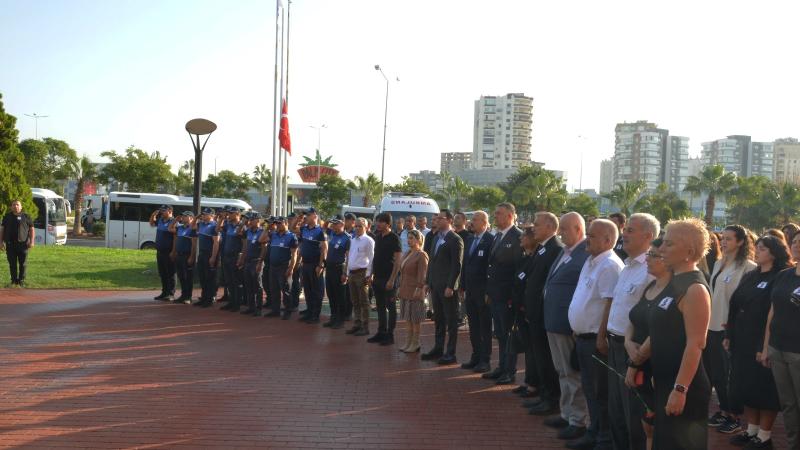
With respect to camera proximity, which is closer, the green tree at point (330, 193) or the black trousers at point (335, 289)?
the black trousers at point (335, 289)

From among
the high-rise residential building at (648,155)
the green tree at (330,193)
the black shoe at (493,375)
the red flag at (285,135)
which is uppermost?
the high-rise residential building at (648,155)

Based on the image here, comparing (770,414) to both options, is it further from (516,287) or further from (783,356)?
(516,287)

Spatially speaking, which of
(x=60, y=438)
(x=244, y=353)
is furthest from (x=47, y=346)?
(x=60, y=438)

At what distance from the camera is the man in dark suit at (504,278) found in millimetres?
8172

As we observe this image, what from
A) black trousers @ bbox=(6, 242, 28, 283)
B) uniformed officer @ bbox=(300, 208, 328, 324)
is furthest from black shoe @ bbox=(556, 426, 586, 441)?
black trousers @ bbox=(6, 242, 28, 283)

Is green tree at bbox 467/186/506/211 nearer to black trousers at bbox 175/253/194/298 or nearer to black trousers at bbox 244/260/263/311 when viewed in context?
black trousers at bbox 175/253/194/298

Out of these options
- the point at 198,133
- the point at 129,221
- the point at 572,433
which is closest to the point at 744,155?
the point at 129,221

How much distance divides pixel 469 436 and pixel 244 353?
4337mm

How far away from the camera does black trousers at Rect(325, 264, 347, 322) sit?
39.6ft

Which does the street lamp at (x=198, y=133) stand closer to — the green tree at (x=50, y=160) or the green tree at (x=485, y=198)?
the green tree at (x=50, y=160)

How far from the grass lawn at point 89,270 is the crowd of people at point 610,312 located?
678 cm

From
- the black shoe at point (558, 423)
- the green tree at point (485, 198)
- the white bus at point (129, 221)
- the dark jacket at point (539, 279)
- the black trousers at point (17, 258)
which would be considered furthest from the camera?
the green tree at point (485, 198)

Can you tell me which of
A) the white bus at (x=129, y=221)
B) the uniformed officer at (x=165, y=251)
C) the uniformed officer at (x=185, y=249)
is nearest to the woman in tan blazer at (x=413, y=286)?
the uniformed officer at (x=185, y=249)

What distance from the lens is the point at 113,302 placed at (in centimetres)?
1421
